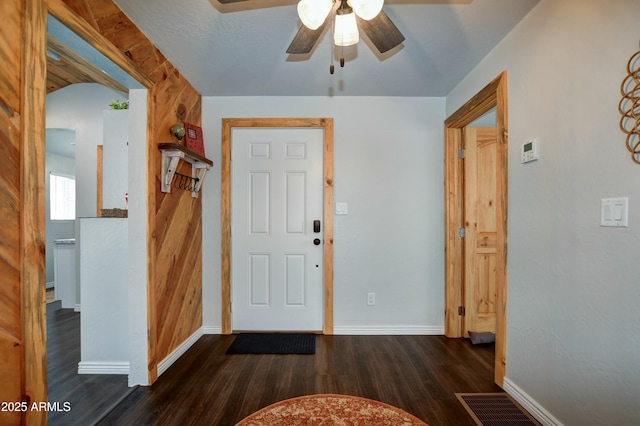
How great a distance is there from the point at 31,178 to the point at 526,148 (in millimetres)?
2568

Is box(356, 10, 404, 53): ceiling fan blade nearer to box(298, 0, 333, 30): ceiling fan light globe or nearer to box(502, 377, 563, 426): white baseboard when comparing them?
box(298, 0, 333, 30): ceiling fan light globe

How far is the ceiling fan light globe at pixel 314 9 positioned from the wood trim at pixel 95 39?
1.10 m

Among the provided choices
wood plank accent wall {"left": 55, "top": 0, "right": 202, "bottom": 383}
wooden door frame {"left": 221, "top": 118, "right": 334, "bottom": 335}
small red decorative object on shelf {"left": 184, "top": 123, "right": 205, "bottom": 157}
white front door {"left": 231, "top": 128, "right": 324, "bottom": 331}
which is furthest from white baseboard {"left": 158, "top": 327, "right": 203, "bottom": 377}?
small red decorative object on shelf {"left": 184, "top": 123, "right": 205, "bottom": 157}

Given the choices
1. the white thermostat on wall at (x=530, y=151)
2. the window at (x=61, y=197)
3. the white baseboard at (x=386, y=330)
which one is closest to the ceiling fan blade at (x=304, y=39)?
the white thermostat on wall at (x=530, y=151)

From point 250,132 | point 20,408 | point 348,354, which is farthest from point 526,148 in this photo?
point 20,408

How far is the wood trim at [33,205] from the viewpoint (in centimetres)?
106

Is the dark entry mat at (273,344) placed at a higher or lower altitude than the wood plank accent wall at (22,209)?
lower

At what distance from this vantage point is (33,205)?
1106 millimetres

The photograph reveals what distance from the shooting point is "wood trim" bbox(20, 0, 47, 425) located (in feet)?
3.49

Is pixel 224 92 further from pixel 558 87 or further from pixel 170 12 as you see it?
pixel 558 87

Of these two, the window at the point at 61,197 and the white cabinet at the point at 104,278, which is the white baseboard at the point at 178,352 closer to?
the white cabinet at the point at 104,278

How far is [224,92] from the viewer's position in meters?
2.65

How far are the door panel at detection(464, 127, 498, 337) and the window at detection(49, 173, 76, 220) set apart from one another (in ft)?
20.3

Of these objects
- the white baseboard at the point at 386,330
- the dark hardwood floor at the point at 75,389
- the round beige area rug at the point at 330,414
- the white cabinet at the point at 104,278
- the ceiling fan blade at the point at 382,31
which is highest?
the ceiling fan blade at the point at 382,31
